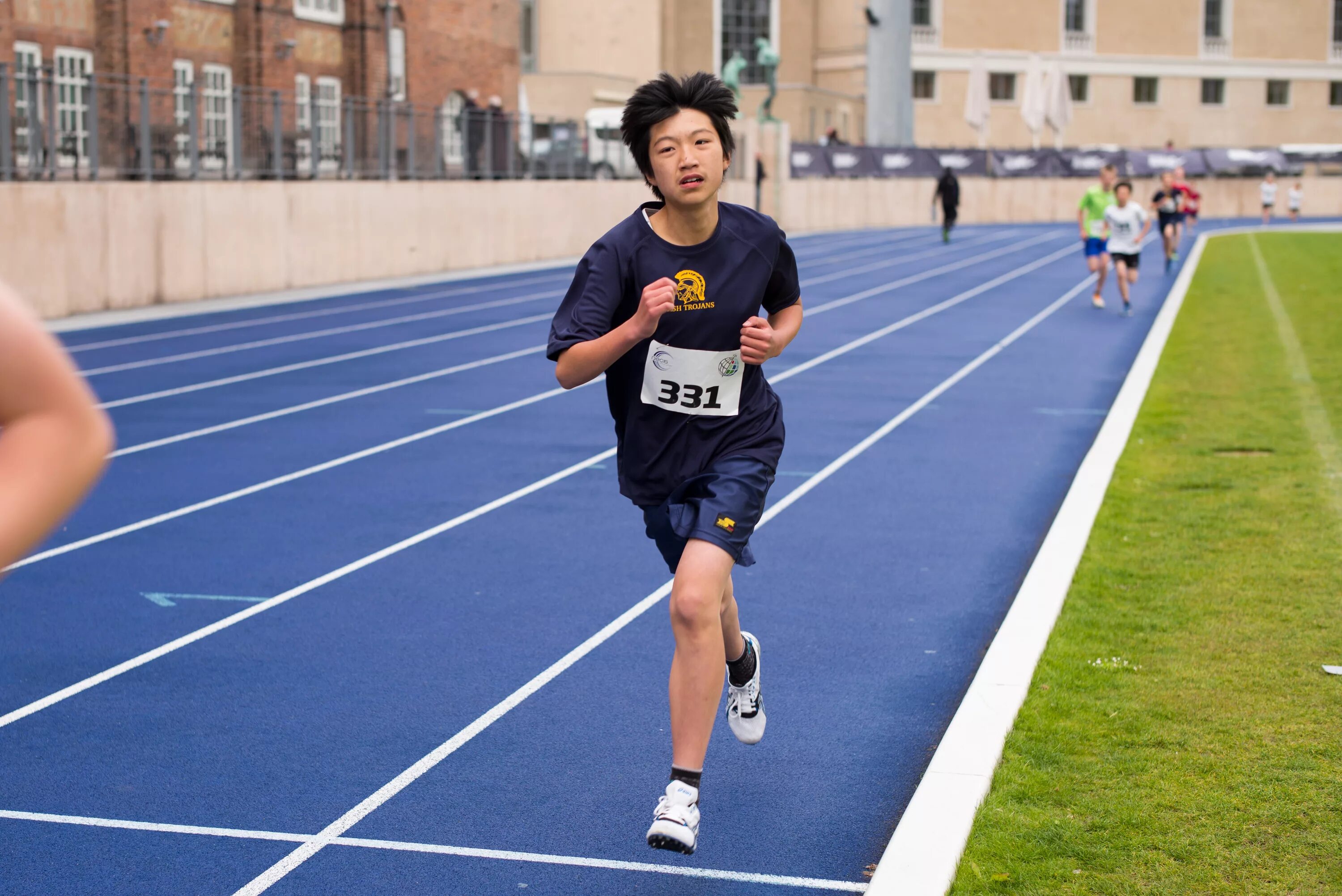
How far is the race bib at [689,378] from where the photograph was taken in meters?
4.54

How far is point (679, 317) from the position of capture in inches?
177

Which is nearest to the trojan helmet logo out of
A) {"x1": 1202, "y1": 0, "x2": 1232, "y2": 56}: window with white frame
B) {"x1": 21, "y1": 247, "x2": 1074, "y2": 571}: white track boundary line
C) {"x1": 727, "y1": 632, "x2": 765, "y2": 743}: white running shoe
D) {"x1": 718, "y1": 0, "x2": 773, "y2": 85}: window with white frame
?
{"x1": 727, "y1": 632, "x2": 765, "y2": 743}: white running shoe

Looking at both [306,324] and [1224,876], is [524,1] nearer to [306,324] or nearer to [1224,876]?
[306,324]

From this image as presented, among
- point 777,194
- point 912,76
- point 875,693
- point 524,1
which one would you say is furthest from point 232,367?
point 912,76

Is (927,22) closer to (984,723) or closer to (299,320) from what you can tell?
(299,320)

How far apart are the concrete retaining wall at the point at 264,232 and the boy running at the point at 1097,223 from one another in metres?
12.0

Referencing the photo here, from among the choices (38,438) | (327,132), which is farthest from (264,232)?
(38,438)

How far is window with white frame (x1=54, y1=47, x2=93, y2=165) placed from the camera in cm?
2114

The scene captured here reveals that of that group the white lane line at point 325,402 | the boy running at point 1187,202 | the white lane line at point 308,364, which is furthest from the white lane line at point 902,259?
the white lane line at point 325,402

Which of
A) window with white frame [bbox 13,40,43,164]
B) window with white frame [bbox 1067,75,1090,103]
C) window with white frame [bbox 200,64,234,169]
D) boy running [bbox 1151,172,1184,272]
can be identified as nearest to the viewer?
window with white frame [bbox 13,40,43,164]

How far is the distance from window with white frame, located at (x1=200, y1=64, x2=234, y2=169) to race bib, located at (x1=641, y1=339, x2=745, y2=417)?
2077cm

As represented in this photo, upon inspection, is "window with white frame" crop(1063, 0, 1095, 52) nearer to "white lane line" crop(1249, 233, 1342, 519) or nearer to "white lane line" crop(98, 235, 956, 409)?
"white lane line" crop(1249, 233, 1342, 519)

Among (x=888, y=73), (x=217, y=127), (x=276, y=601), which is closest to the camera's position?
(x=276, y=601)

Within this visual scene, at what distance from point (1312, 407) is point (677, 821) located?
10087mm
